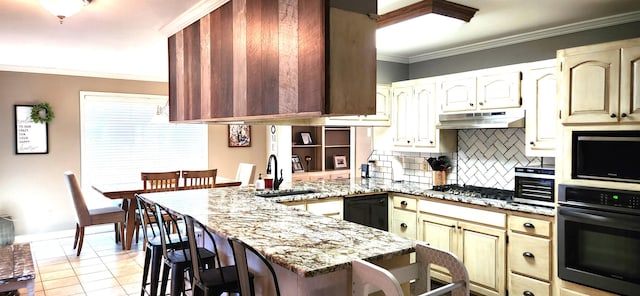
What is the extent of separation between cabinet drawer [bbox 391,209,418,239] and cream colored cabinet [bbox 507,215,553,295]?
90cm

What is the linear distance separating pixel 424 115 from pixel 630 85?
6.04 ft

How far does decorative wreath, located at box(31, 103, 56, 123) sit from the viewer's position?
18.6 feet

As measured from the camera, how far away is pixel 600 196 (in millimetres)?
2779

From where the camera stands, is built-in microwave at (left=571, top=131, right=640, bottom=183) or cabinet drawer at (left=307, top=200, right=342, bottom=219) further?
cabinet drawer at (left=307, top=200, right=342, bottom=219)

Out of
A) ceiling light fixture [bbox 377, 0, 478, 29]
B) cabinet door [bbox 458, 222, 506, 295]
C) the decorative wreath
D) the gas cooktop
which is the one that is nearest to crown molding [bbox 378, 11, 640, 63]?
ceiling light fixture [bbox 377, 0, 478, 29]

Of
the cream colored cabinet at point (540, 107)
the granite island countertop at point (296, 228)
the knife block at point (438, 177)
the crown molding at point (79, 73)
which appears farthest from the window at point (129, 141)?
the cream colored cabinet at point (540, 107)

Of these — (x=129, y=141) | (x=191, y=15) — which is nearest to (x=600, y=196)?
(x=191, y=15)

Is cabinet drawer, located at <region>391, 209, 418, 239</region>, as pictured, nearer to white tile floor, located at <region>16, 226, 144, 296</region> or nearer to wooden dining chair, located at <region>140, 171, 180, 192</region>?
white tile floor, located at <region>16, 226, 144, 296</region>

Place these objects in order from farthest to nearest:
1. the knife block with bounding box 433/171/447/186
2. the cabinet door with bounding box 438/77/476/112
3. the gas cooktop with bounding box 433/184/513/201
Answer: the knife block with bounding box 433/171/447/186 → the cabinet door with bounding box 438/77/476/112 → the gas cooktop with bounding box 433/184/513/201

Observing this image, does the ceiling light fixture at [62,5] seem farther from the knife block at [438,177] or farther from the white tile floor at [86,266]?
the knife block at [438,177]

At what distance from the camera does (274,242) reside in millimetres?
1986

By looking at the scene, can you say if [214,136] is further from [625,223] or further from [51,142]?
[625,223]

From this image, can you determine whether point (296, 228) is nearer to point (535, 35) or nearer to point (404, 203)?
point (404, 203)

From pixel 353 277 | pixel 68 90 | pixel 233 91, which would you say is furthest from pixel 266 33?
pixel 68 90
